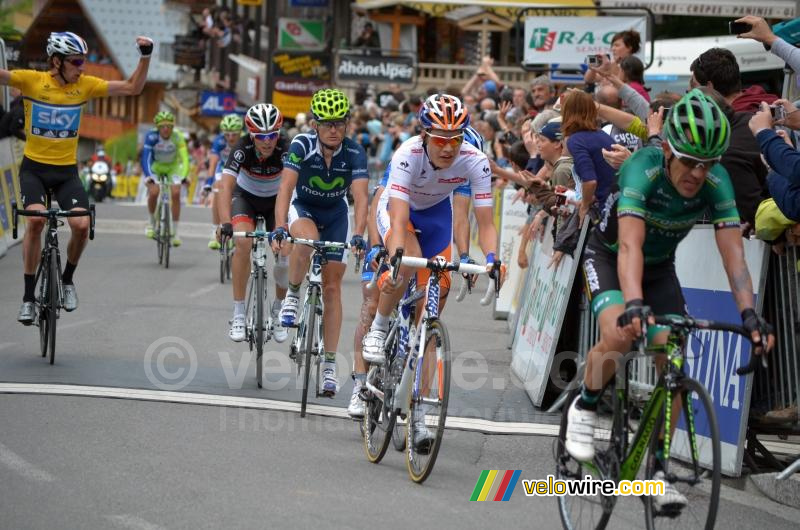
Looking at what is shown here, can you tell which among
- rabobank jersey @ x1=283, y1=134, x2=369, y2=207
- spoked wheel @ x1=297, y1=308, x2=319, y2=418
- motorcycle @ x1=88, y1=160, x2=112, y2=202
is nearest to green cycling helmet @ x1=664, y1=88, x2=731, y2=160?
spoked wheel @ x1=297, y1=308, x2=319, y2=418

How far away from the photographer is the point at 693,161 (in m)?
6.14

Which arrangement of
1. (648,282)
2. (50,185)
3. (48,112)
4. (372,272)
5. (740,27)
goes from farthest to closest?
(50,185), (48,112), (372,272), (740,27), (648,282)

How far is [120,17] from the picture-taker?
96750 mm

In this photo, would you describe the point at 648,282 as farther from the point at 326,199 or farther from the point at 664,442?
the point at 326,199

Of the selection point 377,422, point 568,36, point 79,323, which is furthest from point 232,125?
point 377,422

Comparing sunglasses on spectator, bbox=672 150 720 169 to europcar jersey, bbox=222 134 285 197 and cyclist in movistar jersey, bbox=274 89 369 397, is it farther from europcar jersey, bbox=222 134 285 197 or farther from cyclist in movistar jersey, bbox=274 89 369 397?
europcar jersey, bbox=222 134 285 197

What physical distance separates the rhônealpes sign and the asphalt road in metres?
31.6

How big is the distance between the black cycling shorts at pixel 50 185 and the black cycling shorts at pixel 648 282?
6.07m

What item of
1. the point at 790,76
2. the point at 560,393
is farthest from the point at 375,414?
the point at 790,76

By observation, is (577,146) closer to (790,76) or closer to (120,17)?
(790,76)

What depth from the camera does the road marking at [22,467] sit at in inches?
283

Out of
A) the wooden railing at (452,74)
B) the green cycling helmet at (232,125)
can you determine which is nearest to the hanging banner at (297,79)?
the wooden railing at (452,74)

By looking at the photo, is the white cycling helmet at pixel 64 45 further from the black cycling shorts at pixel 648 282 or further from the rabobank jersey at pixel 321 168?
the black cycling shorts at pixel 648 282

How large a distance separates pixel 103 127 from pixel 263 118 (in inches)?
3445
